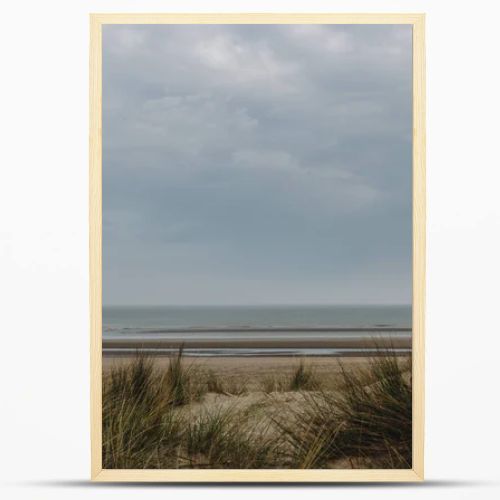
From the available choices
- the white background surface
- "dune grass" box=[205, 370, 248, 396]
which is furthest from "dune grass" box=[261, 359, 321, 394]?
the white background surface

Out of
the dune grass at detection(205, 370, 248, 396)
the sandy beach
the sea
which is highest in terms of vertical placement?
the sea

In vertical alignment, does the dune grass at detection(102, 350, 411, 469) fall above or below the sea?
below

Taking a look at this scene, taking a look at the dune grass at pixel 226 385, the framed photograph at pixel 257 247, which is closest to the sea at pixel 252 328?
the framed photograph at pixel 257 247

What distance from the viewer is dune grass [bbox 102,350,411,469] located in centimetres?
379

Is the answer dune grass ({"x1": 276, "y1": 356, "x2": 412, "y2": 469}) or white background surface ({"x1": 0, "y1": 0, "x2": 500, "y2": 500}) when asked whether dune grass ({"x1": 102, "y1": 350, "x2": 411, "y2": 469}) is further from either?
white background surface ({"x1": 0, "y1": 0, "x2": 500, "y2": 500})

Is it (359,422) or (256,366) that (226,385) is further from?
(359,422)

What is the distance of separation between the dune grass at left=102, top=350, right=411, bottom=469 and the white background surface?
131mm

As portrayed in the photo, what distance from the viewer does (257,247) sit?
3.91 m

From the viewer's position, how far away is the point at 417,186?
3814mm
